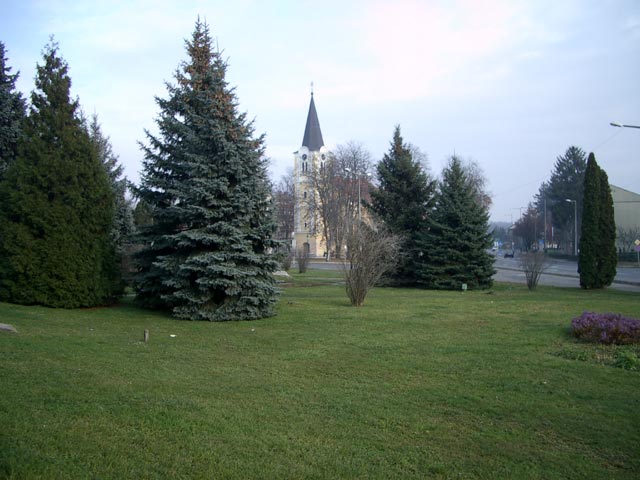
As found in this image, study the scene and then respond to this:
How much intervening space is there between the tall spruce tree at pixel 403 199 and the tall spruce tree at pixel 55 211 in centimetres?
1636

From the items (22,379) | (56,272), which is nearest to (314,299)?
(56,272)

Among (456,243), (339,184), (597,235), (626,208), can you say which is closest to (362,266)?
(456,243)

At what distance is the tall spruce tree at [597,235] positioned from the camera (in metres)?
24.8

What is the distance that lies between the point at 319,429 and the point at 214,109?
10.7 metres

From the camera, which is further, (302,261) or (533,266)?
(302,261)

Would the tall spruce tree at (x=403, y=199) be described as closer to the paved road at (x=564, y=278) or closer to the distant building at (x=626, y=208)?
the paved road at (x=564, y=278)

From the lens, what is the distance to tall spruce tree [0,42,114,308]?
531 inches

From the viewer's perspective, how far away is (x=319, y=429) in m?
5.28

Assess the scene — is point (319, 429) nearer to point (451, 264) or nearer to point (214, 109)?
point (214, 109)

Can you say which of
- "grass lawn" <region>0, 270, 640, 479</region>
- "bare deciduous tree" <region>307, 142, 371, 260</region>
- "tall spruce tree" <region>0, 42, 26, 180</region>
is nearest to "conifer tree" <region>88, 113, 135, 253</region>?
"tall spruce tree" <region>0, 42, 26, 180</region>

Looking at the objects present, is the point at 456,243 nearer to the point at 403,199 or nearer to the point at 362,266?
the point at 403,199

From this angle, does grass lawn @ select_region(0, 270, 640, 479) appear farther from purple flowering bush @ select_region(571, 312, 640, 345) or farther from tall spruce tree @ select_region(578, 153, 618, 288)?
tall spruce tree @ select_region(578, 153, 618, 288)

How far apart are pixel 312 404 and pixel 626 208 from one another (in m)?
68.6

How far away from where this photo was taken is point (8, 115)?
18.7 metres
